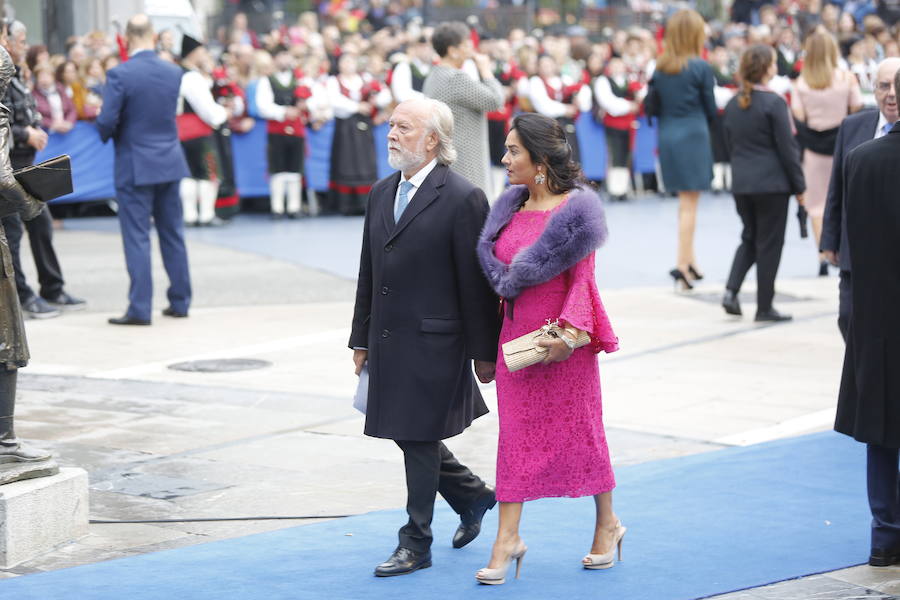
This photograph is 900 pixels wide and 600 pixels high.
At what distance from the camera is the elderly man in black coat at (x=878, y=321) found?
552cm

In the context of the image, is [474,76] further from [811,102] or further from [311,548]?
[311,548]

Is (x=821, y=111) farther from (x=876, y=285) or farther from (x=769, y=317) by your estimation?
(x=876, y=285)

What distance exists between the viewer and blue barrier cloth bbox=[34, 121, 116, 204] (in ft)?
56.7

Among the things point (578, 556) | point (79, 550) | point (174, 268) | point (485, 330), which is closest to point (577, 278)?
point (485, 330)

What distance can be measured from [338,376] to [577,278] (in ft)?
13.9

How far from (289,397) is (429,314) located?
11.3 feet

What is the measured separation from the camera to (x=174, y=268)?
11.4 metres

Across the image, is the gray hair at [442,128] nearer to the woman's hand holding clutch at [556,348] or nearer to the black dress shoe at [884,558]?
the woman's hand holding clutch at [556,348]

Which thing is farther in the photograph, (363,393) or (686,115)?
(686,115)

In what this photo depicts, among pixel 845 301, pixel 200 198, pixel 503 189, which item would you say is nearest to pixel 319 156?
pixel 200 198

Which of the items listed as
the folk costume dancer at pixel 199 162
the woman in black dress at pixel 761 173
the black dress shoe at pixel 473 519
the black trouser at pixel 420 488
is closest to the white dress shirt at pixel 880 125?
the woman in black dress at pixel 761 173

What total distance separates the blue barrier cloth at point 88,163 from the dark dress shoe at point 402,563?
12536 millimetres

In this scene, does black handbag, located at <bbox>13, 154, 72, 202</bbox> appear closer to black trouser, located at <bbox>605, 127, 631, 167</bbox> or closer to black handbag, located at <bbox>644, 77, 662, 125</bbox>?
black handbag, located at <bbox>644, 77, 662, 125</bbox>

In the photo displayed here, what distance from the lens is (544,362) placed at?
5281mm
